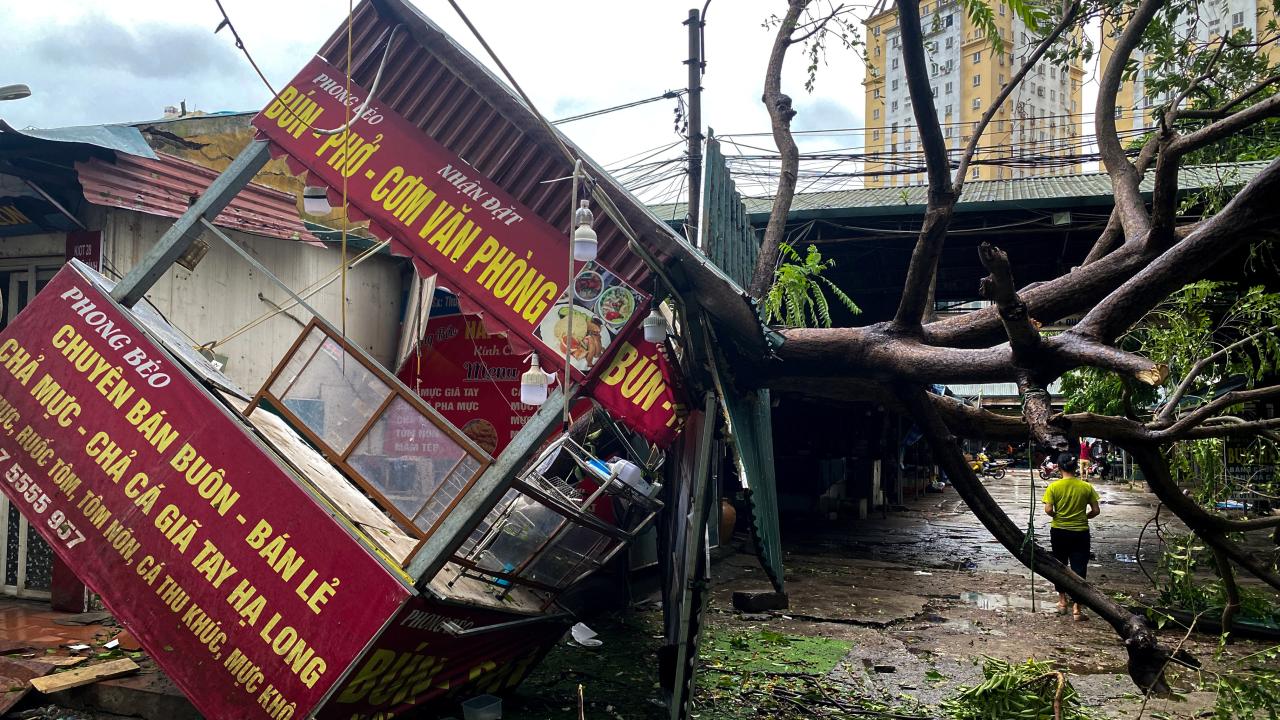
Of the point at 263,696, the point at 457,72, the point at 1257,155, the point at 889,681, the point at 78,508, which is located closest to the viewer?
the point at 263,696

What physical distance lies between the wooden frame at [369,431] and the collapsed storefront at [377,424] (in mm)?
16

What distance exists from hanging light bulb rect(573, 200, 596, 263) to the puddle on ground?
783 cm

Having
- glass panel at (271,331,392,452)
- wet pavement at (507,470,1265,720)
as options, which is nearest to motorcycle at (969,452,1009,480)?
wet pavement at (507,470,1265,720)

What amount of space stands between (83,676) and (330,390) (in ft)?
10.1

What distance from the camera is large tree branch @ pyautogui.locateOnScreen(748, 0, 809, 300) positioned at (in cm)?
729

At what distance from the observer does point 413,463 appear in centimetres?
468

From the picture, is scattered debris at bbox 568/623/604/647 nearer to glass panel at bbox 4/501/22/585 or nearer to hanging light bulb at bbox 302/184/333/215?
hanging light bulb at bbox 302/184/333/215

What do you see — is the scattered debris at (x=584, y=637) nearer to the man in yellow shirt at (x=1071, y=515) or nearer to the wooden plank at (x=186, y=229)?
the wooden plank at (x=186, y=229)

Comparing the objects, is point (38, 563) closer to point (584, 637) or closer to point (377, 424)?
point (584, 637)

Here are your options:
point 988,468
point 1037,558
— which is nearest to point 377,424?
point 1037,558

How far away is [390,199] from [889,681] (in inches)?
212

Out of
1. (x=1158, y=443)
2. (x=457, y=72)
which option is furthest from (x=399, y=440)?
(x=1158, y=443)

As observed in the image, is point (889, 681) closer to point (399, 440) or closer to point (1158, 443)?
point (1158, 443)

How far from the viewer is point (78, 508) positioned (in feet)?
16.3
